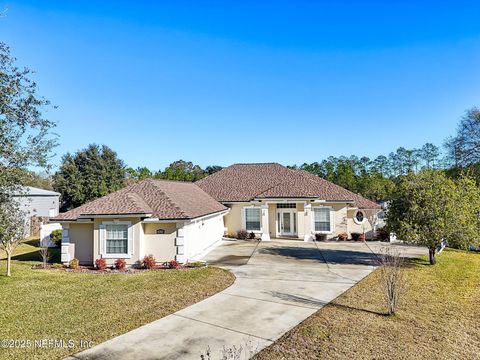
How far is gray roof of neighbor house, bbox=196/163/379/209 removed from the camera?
26.9 m

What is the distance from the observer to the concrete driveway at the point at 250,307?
7.57 meters

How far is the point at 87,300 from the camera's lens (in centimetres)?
1112

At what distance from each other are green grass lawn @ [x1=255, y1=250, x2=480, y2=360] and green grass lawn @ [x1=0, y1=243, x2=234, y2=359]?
4.30 m

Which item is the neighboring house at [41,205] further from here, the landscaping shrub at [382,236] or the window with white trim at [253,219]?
the landscaping shrub at [382,236]

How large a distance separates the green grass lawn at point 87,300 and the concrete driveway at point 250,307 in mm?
694

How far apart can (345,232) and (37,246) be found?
2566cm

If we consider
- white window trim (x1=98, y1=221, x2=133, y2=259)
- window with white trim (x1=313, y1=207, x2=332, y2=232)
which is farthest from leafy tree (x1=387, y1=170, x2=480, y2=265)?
white window trim (x1=98, y1=221, x2=133, y2=259)

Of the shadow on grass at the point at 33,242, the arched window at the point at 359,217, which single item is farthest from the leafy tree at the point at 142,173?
the arched window at the point at 359,217

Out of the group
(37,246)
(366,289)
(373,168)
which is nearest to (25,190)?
(366,289)

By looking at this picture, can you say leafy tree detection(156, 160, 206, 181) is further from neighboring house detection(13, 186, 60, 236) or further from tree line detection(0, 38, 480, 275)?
tree line detection(0, 38, 480, 275)

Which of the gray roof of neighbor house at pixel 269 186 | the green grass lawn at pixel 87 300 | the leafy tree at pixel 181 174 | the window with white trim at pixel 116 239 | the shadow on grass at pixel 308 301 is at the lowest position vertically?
the shadow on grass at pixel 308 301

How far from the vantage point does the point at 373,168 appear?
6812 cm

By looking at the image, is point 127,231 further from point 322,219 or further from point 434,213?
point 322,219

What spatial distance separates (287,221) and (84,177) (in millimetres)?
30839
